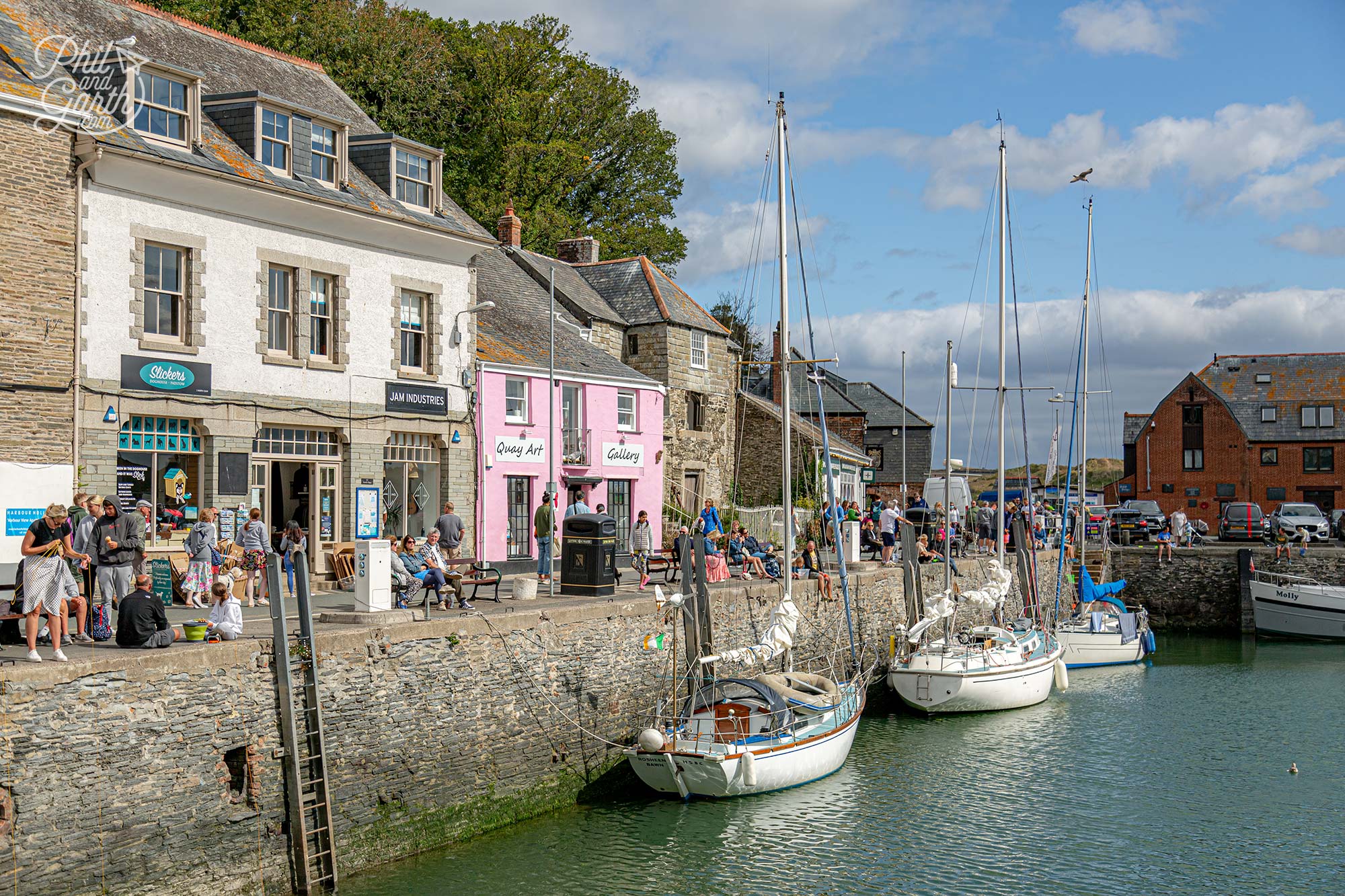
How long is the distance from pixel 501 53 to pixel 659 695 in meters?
32.3

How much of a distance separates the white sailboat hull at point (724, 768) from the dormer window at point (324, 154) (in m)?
13.6

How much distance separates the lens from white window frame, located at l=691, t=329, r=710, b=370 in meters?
41.3

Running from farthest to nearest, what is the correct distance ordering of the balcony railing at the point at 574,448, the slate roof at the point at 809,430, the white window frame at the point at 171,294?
the slate roof at the point at 809,430 < the balcony railing at the point at 574,448 < the white window frame at the point at 171,294

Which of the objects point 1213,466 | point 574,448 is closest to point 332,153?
point 574,448

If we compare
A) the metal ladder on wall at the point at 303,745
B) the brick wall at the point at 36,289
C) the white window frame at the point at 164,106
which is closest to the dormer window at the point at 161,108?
the white window frame at the point at 164,106

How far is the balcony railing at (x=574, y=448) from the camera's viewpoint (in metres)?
31.7

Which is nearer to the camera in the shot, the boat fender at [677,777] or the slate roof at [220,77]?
the boat fender at [677,777]

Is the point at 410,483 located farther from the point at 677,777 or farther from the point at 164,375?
the point at 677,777

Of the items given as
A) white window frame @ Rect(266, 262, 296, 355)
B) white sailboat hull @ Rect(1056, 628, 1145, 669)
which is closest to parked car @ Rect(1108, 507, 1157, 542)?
white sailboat hull @ Rect(1056, 628, 1145, 669)

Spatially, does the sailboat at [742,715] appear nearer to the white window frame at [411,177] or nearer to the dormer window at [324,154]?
the white window frame at [411,177]

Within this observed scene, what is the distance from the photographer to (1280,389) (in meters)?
64.6

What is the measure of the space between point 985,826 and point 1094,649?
57.9ft

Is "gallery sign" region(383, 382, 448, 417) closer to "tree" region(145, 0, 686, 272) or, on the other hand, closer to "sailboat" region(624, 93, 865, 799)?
"sailboat" region(624, 93, 865, 799)

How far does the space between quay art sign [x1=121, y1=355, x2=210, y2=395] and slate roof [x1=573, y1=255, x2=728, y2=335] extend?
20.6 meters
